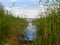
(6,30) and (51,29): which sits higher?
(51,29)

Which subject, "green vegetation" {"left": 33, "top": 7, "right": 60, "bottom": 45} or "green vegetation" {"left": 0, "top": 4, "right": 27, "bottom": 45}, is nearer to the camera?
"green vegetation" {"left": 33, "top": 7, "right": 60, "bottom": 45}

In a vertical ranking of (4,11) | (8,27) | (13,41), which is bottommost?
(13,41)

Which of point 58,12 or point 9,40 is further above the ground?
point 58,12

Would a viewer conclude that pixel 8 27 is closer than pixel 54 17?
No

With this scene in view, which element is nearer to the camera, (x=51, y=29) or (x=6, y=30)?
(x=51, y=29)

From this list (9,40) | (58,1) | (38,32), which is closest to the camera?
(58,1)

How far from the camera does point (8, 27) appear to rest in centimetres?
626

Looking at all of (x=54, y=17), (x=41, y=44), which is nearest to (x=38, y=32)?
(x=41, y=44)

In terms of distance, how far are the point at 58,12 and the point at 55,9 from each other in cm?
10

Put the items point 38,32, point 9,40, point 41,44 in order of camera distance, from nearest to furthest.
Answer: point 41,44 < point 38,32 < point 9,40

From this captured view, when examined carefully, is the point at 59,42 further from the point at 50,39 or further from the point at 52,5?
the point at 52,5

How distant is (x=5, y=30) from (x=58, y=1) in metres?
1.95

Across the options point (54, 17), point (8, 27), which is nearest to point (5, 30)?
point (8, 27)

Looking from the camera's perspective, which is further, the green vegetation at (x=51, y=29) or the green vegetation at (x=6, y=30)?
the green vegetation at (x=6, y=30)
